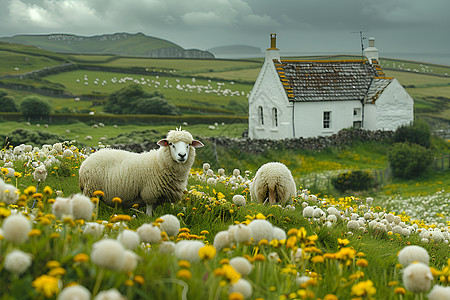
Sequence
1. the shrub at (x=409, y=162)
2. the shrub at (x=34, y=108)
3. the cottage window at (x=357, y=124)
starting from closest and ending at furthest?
the shrub at (x=409, y=162), the cottage window at (x=357, y=124), the shrub at (x=34, y=108)

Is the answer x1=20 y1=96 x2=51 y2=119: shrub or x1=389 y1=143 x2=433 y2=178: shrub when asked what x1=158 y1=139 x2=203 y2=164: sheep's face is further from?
x1=20 y1=96 x2=51 y2=119: shrub

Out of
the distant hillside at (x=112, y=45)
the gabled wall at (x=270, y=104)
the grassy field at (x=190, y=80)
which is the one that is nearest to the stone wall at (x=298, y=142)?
the gabled wall at (x=270, y=104)

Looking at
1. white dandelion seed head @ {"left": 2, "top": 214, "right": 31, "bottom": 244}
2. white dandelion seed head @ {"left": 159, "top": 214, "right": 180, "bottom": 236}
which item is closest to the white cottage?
white dandelion seed head @ {"left": 159, "top": 214, "right": 180, "bottom": 236}

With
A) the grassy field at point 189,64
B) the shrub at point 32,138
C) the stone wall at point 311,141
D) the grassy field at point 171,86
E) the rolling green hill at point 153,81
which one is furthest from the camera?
the grassy field at point 189,64

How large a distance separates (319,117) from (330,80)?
3291 mm

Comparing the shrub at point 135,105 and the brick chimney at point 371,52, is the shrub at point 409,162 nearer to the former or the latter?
the brick chimney at point 371,52

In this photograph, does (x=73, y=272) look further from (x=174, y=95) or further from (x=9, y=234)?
(x=174, y=95)

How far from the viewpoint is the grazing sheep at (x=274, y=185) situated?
32.8ft

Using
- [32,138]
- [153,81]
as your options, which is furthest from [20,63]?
[32,138]

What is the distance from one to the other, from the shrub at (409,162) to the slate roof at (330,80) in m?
7.38

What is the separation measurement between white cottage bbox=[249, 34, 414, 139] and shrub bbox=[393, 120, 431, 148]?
723 millimetres

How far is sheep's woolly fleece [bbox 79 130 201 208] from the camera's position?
7.86 metres

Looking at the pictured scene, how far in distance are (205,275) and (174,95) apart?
62.9 meters

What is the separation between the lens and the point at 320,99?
33844 mm
